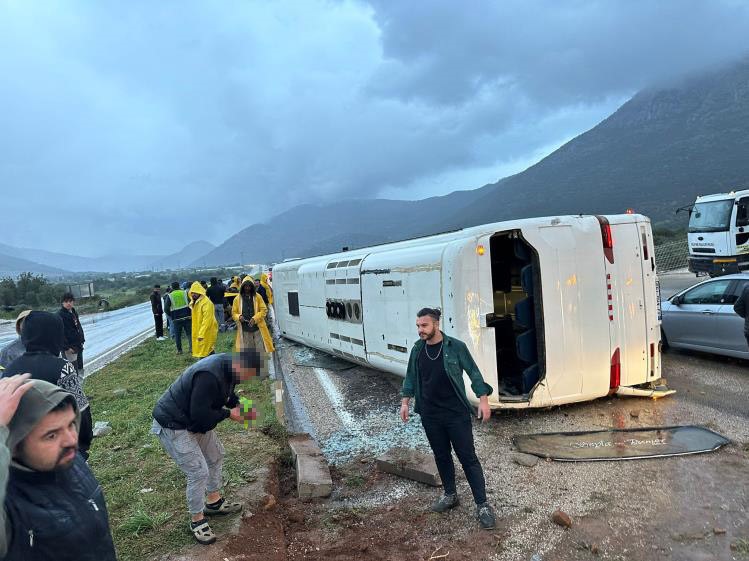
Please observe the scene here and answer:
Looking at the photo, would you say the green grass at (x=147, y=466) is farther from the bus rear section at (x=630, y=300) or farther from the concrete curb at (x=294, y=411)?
the bus rear section at (x=630, y=300)

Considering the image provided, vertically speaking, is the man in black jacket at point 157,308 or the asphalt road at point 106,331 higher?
the man in black jacket at point 157,308

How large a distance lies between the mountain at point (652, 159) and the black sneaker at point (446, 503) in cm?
6812

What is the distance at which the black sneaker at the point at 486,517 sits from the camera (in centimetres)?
400

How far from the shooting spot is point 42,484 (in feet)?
6.21

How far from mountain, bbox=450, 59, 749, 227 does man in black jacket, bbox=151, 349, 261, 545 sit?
69.3 metres

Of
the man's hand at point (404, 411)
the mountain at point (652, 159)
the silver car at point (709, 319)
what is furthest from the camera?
the mountain at point (652, 159)

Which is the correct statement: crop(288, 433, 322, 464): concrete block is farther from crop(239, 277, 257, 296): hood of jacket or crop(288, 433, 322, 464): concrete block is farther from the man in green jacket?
crop(239, 277, 257, 296): hood of jacket

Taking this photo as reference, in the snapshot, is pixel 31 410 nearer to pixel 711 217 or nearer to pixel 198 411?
pixel 198 411

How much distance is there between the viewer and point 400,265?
23.8 ft

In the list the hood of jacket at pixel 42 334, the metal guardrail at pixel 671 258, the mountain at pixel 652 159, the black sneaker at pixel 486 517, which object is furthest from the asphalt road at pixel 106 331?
the mountain at pixel 652 159

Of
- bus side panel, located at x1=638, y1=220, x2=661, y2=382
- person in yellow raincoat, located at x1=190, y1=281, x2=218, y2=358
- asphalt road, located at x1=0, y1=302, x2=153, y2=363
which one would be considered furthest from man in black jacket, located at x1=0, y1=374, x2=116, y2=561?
asphalt road, located at x1=0, y1=302, x2=153, y2=363

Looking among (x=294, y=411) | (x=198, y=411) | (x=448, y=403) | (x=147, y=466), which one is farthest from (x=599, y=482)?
(x=147, y=466)

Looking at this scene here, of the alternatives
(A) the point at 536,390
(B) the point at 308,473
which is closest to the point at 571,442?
(A) the point at 536,390

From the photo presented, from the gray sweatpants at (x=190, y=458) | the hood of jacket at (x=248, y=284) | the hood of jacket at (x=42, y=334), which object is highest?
the hood of jacket at (x=248, y=284)
